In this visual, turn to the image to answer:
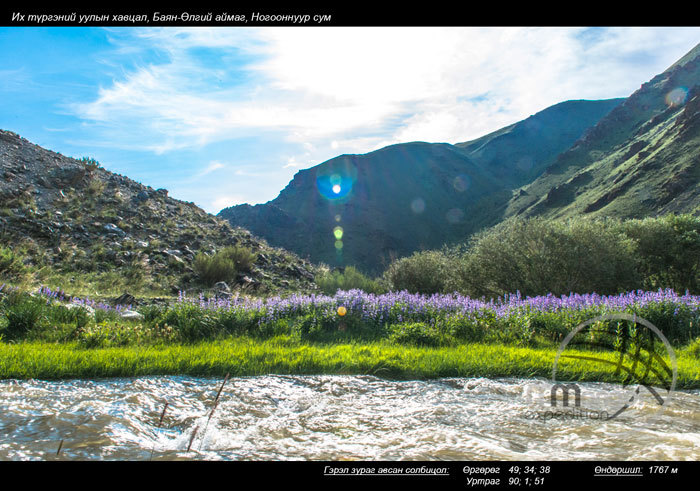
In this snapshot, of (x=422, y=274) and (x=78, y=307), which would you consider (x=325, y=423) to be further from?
(x=422, y=274)

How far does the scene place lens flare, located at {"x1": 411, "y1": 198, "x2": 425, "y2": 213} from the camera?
97.5 meters

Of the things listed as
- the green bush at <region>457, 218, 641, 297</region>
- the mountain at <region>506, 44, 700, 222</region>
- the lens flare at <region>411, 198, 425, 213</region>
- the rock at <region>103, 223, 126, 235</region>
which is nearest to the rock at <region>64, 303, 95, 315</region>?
the green bush at <region>457, 218, 641, 297</region>

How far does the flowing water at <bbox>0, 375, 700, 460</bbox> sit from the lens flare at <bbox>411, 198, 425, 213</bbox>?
94.7 m

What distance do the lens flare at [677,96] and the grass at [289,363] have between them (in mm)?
96603

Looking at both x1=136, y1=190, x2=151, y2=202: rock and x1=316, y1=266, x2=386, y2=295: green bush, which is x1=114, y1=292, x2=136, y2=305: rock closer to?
x1=316, y1=266, x2=386, y2=295: green bush

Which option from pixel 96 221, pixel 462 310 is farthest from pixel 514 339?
pixel 96 221

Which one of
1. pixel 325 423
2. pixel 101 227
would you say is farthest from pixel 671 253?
pixel 101 227

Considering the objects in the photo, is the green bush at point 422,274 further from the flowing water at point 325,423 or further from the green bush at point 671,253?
the flowing water at point 325,423

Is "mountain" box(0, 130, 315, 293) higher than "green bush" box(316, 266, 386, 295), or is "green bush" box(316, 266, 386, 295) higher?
"mountain" box(0, 130, 315, 293)

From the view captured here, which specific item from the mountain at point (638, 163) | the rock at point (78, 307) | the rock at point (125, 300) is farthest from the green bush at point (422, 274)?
the mountain at point (638, 163)

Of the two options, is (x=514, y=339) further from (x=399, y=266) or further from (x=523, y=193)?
(x=523, y=193)

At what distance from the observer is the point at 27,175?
19.0 metres
